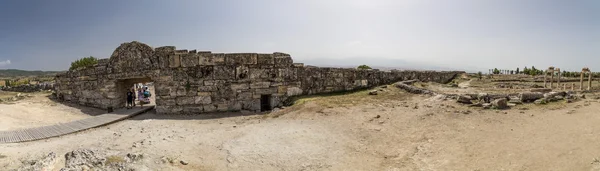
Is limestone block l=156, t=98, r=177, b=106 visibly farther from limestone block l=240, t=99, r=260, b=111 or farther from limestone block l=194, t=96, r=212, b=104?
limestone block l=240, t=99, r=260, b=111

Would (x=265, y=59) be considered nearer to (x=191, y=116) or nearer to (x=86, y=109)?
(x=191, y=116)

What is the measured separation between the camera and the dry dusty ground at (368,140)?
5270mm

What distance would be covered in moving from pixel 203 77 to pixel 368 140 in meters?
7.29

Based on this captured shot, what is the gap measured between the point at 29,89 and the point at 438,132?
2628 centimetres

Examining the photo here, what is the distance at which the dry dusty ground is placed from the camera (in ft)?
17.3

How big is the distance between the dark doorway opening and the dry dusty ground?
228cm

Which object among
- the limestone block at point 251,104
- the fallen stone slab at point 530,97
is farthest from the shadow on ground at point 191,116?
the fallen stone slab at point 530,97

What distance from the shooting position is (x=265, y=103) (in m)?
12.6

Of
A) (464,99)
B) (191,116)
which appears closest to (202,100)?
(191,116)

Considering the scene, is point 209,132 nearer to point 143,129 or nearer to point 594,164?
point 143,129

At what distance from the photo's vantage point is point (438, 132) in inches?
269

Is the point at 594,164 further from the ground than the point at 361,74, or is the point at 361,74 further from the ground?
the point at 361,74

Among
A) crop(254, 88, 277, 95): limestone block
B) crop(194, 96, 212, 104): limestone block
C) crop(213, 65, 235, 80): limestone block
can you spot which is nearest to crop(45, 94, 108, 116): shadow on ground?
crop(194, 96, 212, 104): limestone block

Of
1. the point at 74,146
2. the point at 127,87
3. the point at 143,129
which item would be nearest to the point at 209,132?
the point at 143,129
